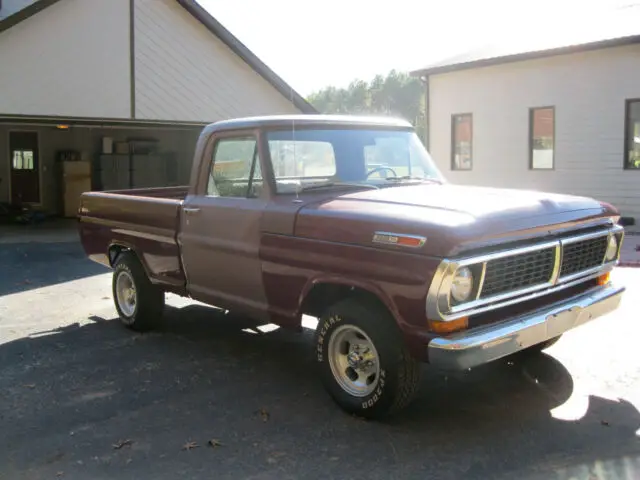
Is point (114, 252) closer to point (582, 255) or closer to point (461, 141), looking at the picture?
point (582, 255)

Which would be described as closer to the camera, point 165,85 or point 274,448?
point 274,448

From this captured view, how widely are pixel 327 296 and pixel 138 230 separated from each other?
2.55 meters

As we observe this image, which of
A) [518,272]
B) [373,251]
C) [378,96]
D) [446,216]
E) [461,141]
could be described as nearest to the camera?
[446,216]

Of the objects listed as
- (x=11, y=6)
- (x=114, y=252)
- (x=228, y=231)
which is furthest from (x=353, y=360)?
(x=11, y=6)

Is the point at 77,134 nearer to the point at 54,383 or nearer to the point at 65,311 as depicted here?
the point at 65,311

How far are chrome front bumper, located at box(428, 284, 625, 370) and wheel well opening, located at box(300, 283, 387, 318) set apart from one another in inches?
27.1

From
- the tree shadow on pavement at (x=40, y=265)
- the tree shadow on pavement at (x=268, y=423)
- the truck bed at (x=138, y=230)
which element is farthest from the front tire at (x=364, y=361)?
the tree shadow on pavement at (x=40, y=265)

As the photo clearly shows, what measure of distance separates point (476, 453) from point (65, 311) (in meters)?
5.27

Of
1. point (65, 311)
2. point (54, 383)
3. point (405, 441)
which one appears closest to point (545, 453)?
point (405, 441)

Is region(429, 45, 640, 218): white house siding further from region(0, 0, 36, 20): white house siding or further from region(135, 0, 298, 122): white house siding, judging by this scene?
region(0, 0, 36, 20): white house siding

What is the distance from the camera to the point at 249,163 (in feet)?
17.2

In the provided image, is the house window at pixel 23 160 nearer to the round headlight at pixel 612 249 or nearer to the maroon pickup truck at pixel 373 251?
the maroon pickup truck at pixel 373 251

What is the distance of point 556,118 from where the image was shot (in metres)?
15.3

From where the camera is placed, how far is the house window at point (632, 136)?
14148 millimetres
